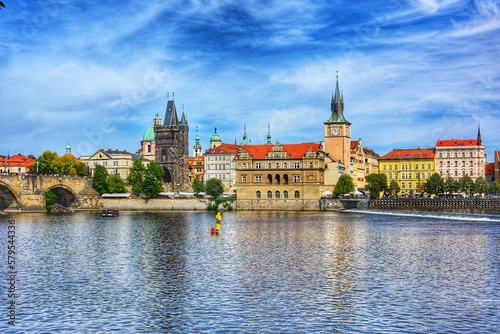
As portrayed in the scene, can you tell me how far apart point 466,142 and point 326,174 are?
156 ft

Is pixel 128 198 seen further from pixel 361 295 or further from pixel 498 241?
pixel 361 295

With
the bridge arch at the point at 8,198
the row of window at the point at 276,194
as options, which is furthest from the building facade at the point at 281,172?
the bridge arch at the point at 8,198

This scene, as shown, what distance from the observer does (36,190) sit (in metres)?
116

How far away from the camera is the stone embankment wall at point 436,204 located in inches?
4252

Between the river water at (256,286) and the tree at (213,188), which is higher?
the tree at (213,188)

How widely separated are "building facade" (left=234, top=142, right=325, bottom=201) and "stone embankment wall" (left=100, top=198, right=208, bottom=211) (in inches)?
336

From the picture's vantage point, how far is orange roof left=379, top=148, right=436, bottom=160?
163750 millimetres

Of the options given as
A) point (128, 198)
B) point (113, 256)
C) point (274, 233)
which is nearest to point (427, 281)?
A: point (113, 256)

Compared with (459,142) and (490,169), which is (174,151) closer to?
(459,142)

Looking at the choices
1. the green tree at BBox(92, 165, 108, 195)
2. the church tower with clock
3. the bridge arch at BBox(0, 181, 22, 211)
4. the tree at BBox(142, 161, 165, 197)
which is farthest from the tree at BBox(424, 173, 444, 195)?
the bridge arch at BBox(0, 181, 22, 211)

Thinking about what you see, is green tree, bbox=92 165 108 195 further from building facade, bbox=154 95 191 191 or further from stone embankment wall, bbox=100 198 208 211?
building facade, bbox=154 95 191 191

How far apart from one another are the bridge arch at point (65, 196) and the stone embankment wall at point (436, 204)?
185 feet

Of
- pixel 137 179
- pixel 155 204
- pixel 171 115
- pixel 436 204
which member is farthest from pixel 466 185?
pixel 171 115

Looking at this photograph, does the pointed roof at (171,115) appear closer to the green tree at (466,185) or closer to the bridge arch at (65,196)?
the bridge arch at (65,196)
